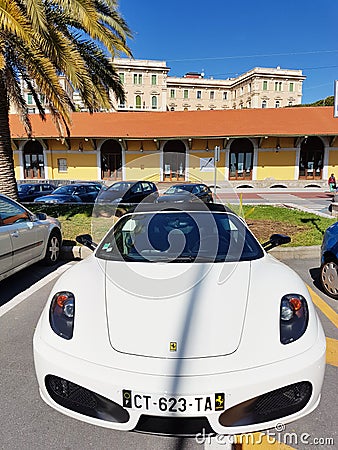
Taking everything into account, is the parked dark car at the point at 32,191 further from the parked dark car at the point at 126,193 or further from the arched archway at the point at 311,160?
the arched archway at the point at 311,160

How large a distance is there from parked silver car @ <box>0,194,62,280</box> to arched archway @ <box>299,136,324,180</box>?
2937 cm

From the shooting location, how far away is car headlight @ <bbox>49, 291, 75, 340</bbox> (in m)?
2.21

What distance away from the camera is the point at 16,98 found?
10.2 m

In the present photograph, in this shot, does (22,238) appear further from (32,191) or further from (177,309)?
(32,191)

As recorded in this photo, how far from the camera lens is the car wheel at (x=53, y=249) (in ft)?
19.6

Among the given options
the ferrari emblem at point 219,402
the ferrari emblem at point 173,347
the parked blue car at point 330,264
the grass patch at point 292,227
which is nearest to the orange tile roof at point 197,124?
the grass patch at point 292,227

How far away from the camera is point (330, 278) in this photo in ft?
15.1

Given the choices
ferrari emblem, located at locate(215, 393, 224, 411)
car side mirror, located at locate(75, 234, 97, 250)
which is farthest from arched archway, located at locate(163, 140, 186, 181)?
ferrari emblem, located at locate(215, 393, 224, 411)

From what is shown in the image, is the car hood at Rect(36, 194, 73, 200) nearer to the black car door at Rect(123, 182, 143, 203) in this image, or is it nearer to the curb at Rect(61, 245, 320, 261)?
the black car door at Rect(123, 182, 143, 203)

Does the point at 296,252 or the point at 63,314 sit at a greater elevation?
the point at 63,314

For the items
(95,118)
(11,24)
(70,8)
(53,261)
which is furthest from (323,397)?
(95,118)

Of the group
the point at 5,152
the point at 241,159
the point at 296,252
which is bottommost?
the point at 296,252

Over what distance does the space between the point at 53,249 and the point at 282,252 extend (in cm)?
432

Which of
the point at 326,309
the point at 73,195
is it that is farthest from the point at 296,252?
the point at 73,195
